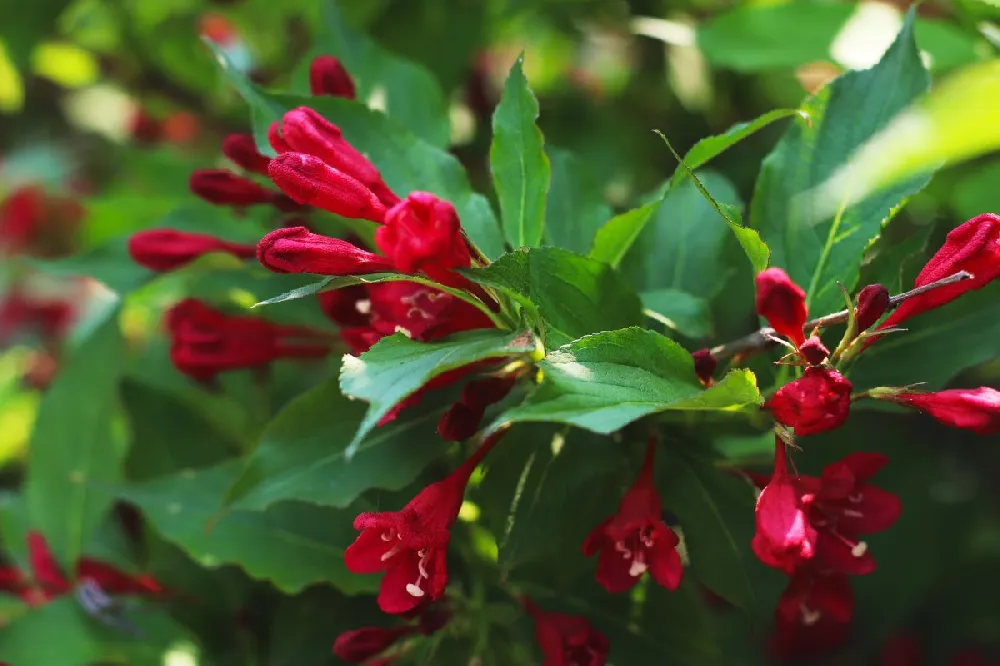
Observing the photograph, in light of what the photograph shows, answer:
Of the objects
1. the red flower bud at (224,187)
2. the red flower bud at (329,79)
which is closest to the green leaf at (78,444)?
the red flower bud at (224,187)

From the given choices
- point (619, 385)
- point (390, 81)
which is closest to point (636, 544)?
point (619, 385)

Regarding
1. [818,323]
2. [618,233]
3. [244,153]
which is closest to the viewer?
[818,323]

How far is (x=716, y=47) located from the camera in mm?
1525

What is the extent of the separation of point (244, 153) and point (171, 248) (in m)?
0.16

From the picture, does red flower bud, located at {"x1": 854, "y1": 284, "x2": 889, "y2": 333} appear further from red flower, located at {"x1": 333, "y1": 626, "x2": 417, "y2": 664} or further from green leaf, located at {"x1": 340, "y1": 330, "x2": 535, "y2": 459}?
red flower, located at {"x1": 333, "y1": 626, "x2": 417, "y2": 664}

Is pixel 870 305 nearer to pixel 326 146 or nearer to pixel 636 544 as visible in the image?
pixel 636 544

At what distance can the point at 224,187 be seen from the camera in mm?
1184

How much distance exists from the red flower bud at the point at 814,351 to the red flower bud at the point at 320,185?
427 millimetres

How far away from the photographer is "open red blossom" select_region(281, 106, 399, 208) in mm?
949

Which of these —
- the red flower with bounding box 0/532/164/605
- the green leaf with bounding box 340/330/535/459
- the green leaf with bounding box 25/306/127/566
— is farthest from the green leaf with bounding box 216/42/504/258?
the red flower with bounding box 0/532/164/605

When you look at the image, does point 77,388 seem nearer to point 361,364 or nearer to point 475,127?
point 361,364

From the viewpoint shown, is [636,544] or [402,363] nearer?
[402,363]

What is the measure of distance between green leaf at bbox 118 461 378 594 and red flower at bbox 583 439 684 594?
0.34 meters

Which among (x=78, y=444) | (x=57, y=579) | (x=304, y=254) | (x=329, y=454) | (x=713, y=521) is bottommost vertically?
(x=57, y=579)
